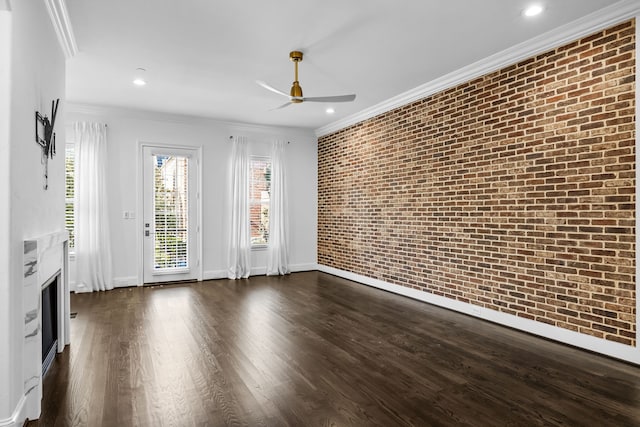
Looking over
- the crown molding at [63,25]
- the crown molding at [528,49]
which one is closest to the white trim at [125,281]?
the crown molding at [63,25]

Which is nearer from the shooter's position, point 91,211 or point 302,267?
point 91,211

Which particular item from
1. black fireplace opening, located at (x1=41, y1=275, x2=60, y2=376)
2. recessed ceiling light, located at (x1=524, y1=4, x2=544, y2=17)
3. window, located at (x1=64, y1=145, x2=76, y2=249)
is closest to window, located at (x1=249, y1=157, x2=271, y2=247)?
window, located at (x1=64, y1=145, x2=76, y2=249)

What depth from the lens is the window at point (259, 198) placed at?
273 inches

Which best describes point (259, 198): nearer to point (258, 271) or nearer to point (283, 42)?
point (258, 271)

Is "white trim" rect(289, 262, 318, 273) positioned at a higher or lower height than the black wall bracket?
lower

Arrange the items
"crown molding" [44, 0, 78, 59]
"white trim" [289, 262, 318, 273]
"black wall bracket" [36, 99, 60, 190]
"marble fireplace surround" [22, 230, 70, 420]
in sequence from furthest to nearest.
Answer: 1. "white trim" [289, 262, 318, 273]
2. "crown molding" [44, 0, 78, 59]
3. "black wall bracket" [36, 99, 60, 190]
4. "marble fireplace surround" [22, 230, 70, 420]

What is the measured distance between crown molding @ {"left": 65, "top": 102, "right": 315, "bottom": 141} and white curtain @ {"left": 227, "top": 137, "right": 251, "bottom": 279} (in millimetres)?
294

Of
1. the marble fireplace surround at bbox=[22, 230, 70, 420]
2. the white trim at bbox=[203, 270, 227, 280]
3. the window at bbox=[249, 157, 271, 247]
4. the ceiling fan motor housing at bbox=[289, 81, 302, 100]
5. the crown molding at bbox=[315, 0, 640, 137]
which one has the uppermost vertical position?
the crown molding at bbox=[315, 0, 640, 137]

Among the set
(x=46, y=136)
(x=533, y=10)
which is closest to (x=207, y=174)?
(x=46, y=136)

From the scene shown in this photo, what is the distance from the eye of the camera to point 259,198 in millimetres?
7004

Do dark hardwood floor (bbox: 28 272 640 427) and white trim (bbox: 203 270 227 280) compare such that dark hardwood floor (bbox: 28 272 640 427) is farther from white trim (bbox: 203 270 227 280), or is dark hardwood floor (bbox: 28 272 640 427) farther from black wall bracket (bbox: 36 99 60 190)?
white trim (bbox: 203 270 227 280)

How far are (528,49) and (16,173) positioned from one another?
424cm

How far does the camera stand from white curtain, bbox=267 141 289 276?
6988 mm

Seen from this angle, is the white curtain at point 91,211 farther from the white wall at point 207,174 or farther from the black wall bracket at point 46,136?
the black wall bracket at point 46,136
